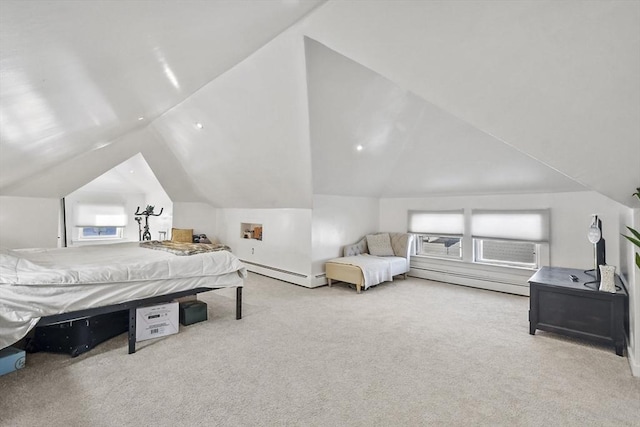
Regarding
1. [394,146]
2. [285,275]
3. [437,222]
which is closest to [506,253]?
[437,222]

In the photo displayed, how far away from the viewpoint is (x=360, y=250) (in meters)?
5.98

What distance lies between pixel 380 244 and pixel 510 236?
223 centimetres

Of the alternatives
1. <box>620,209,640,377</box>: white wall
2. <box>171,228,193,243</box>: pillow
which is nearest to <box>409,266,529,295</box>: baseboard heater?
<box>620,209,640,377</box>: white wall

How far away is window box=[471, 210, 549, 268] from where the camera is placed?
475 centimetres

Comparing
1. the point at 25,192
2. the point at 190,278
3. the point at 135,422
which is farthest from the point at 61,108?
the point at 25,192

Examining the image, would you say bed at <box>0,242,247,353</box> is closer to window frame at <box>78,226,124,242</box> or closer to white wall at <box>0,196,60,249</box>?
white wall at <box>0,196,60,249</box>

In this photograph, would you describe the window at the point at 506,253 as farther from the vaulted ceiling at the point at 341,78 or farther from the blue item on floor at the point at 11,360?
the blue item on floor at the point at 11,360

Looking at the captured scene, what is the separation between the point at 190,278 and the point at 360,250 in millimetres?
3537

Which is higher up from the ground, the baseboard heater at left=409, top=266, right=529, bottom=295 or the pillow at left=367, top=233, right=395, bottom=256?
the pillow at left=367, top=233, right=395, bottom=256

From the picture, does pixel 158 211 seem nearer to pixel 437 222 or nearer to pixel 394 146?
pixel 394 146

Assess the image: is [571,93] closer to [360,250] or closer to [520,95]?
[520,95]

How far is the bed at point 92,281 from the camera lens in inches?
89.4

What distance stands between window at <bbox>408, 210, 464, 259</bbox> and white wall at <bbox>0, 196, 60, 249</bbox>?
6.97m

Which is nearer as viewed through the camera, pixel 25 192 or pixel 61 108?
pixel 61 108
